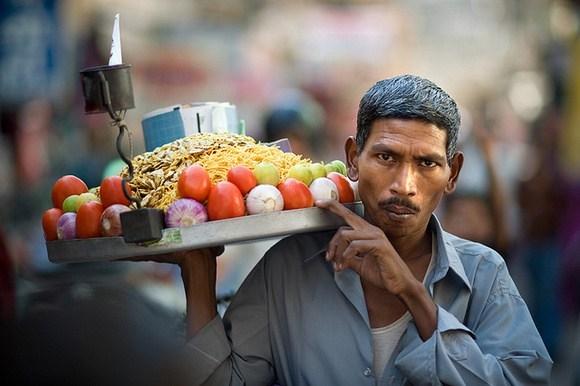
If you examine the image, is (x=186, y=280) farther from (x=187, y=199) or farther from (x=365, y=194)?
(x=365, y=194)

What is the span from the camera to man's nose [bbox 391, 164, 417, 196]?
134 inches

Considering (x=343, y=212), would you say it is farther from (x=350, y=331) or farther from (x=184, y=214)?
(x=184, y=214)

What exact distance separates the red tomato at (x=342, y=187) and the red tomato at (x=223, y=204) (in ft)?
1.34

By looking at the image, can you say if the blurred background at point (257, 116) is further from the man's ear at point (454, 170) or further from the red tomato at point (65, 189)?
the man's ear at point (454, 170)

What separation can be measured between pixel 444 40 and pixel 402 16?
4.88 ft

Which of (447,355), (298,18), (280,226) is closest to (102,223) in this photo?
(280,226)

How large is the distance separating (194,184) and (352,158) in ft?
2.09

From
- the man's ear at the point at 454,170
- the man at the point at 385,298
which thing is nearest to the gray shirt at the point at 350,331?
the man at the point at 385,298

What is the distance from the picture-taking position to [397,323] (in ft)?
11.6

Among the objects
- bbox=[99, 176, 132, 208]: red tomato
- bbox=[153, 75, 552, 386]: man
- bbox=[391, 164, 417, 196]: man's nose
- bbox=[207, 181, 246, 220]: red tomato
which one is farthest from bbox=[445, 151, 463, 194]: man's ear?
bbox=[99, 176, 132, 208]: red tomato

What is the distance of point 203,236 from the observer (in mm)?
3215

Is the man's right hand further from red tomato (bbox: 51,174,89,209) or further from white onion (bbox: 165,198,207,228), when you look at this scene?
red tomato (bbox: 51,174,89,209)

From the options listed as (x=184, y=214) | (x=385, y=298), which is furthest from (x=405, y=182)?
(x=184, y=214)

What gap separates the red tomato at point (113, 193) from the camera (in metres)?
3.36
